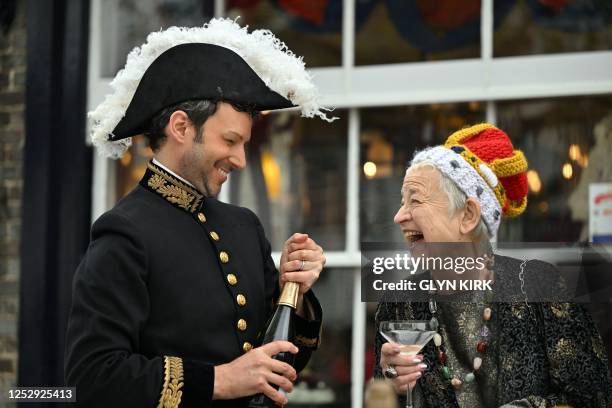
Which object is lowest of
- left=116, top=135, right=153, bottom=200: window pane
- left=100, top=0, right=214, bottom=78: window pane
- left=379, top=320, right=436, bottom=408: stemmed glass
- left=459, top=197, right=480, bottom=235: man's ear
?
left=379, top=320, right=436, bottom=408: stemmed glass

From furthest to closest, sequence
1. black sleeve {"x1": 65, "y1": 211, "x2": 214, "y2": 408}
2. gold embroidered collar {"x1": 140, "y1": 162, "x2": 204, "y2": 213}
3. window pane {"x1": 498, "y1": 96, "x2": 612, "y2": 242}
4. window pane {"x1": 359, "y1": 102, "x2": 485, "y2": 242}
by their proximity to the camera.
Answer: window pane {"x1": 359, "y1": 102, "x2": 485, "y2": 242}
window pane {"x1": 498, "y1": 96, "x2": 612, "y2": 242}
gold embroidered collar {"x1": 140, "y1": 162, "x2": 204, "y2": 213}
black sleeve {"x1": 65, "y1": 211, "x2": 214, "y2": 408}

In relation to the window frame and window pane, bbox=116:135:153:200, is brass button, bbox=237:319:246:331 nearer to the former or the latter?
the window frame

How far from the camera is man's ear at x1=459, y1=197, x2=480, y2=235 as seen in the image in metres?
3.19

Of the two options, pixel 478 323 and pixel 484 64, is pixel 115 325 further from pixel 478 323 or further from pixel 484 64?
pixel 484 64

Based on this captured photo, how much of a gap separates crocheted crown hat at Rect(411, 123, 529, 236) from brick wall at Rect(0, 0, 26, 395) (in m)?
2.39

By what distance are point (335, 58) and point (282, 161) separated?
0.53 meters

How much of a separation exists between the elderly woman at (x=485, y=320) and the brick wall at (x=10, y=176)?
2.36 m

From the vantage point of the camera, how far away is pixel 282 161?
15.9ft

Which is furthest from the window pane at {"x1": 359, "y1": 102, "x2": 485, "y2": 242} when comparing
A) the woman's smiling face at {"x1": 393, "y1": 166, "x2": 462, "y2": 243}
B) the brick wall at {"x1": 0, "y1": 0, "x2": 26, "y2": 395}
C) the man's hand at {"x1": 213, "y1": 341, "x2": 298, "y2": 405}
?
the man's hand at {"x1": 213, "y1": 341, "x2": 298, "y2": 405}

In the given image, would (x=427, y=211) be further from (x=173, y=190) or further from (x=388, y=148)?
(x=388, y=148)

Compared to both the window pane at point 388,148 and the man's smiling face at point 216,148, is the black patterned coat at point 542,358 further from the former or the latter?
the window pane at point 388,148

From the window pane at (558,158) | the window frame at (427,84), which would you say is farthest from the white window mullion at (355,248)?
the window pane at (558,158)

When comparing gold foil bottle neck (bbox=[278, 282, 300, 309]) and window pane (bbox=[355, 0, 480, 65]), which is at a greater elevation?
window pane (bbox=[355, 0, 480, 65])

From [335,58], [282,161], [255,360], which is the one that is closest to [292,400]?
[282,161]
